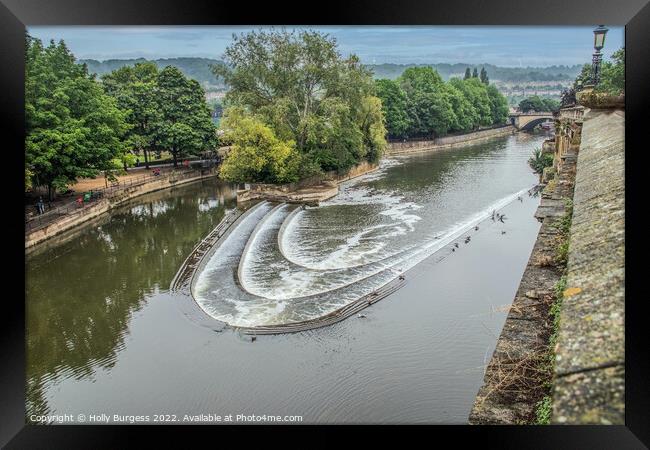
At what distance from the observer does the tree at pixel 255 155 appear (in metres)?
25.8

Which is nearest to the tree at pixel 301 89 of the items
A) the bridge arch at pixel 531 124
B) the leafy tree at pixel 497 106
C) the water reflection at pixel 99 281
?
the water reflection at pixel 99 281

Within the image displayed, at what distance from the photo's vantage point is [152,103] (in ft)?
98.0

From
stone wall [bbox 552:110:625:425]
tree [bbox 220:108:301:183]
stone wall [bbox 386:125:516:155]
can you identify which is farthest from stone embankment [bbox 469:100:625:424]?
stone wall [bbox 386:125:516:155]

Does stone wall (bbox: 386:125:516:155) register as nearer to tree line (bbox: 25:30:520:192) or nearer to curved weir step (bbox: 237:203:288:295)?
tree line (bbox: 25:30:520:192)

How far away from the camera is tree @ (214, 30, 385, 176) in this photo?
2789 cm

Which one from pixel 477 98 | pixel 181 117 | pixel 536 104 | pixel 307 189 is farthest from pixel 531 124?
pixel 181 117

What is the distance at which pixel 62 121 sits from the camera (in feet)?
66.2

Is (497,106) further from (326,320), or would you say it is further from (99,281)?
(326,320)

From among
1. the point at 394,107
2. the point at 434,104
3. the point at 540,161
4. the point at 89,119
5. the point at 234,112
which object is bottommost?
the point at 540,161

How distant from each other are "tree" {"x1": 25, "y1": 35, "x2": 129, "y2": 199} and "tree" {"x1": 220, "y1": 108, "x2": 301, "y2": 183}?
17.0ft

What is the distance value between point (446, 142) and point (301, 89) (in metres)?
18.9

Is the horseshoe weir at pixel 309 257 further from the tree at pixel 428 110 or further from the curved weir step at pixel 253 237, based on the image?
the tree at pixel 428 110
